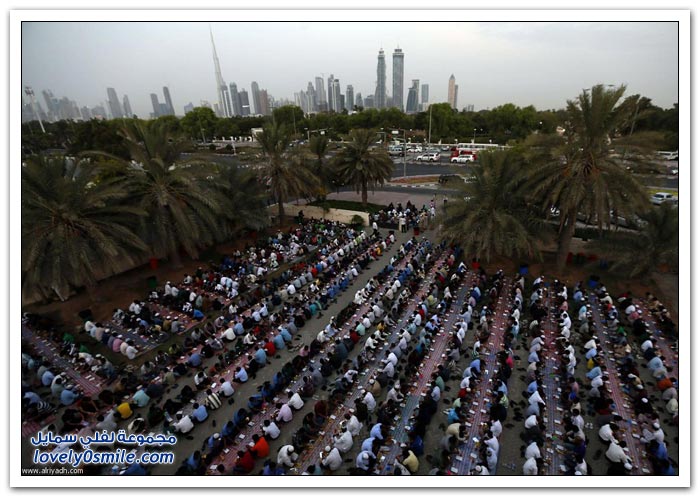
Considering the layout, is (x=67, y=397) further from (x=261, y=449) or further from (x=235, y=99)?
(x=235, y=99)

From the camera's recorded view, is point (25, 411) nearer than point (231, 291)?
Yes

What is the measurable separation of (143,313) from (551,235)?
1851 cm

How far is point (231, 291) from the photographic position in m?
16.2

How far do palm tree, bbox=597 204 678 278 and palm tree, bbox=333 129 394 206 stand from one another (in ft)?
50.0

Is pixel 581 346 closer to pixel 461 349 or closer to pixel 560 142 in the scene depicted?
pixel 461 349

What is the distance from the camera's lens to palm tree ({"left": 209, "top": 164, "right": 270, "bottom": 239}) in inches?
818

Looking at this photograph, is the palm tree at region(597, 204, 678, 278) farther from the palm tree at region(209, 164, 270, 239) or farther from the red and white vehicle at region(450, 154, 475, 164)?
the red and white vehicle at region(450, 154, 475, 164)

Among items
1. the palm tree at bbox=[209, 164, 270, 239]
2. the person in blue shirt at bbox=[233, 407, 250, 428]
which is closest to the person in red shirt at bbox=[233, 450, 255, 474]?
the person in blue shirt at bbox=[233, 407, 250, 428]

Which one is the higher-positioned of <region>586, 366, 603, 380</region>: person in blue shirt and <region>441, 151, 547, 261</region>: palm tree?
<region>441, 151, 547, 261</region>: palm tree

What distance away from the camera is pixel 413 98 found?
19325 cm

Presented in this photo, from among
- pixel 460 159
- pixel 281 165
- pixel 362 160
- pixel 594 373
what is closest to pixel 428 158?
pixel 460 159

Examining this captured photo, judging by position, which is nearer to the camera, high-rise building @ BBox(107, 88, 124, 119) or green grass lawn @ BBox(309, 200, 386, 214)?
green grass lawn @ BBox(309, 200, 386, 214)

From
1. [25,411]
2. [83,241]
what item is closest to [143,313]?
[83,241]

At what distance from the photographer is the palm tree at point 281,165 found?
22.2 metres
